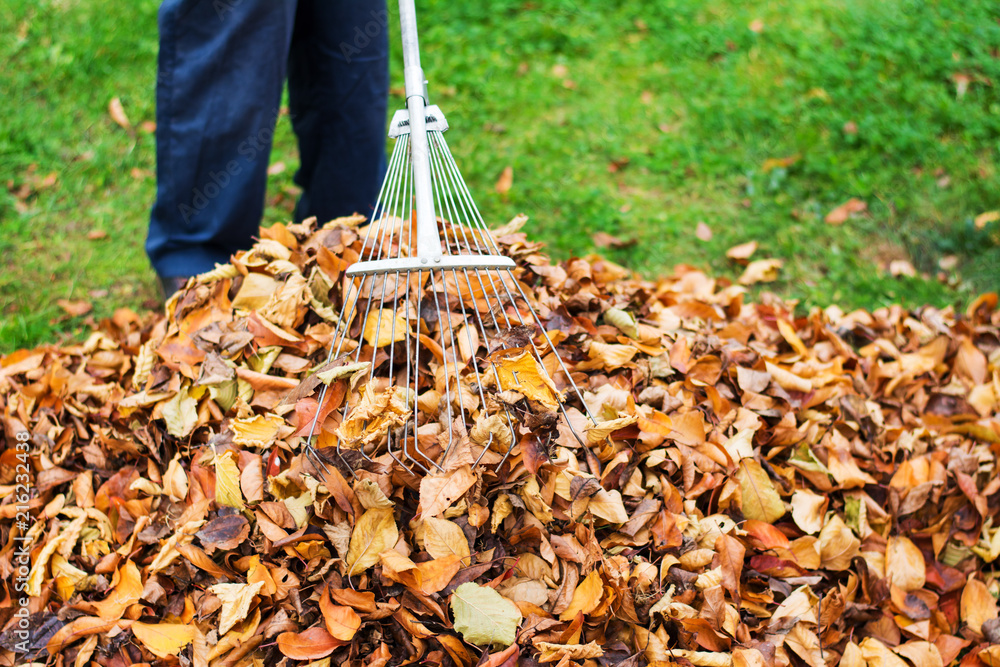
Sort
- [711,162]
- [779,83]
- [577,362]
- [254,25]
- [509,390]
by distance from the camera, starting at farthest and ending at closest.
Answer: [779,83], [711,162], [254,25], [577,362], [509,390]

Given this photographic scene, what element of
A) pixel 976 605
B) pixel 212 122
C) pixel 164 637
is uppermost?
pixel 212 122

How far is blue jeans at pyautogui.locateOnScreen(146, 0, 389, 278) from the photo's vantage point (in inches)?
73.8

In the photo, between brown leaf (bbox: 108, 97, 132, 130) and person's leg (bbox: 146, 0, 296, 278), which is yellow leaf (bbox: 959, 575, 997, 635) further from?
brown leaf (bbox: 108, 97, 132, 130)

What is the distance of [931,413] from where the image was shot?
1.95 m

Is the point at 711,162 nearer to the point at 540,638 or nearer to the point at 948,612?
the point at 948,612

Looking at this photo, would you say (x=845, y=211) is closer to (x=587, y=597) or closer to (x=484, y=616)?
(x=587, y=597)

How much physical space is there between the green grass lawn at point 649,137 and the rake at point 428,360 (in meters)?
Result: 1.22

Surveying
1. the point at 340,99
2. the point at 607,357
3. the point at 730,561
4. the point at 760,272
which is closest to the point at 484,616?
the point at 730,561

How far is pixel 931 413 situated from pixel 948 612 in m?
0.63

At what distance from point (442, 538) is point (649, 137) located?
2.54 metres

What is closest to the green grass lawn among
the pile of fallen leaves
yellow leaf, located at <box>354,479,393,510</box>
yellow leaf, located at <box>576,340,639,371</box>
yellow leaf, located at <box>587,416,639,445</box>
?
the pile of fallen leaves

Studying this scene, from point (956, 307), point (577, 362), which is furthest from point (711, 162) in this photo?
point (577, 362)

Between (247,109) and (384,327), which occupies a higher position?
(247,109)

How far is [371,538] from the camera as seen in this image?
3.99 feet
